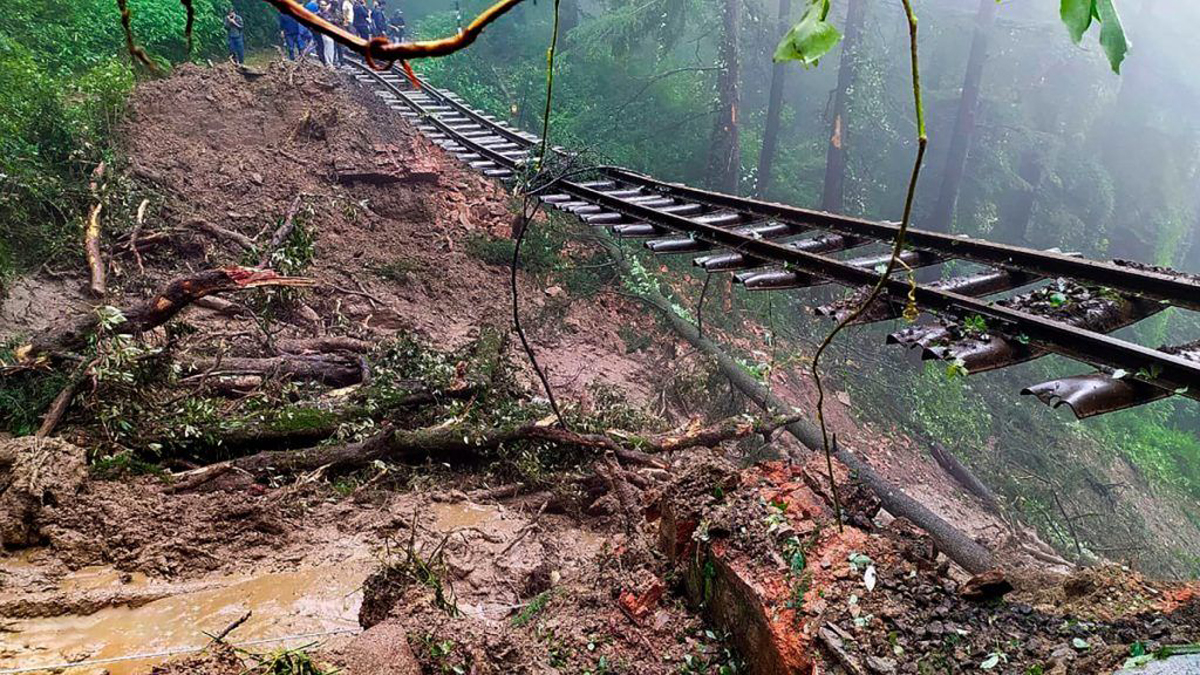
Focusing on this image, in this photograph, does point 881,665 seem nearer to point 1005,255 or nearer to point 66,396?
point 1005,255

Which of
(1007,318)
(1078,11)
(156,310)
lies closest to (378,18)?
(156,310)

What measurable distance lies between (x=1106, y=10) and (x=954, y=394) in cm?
1689

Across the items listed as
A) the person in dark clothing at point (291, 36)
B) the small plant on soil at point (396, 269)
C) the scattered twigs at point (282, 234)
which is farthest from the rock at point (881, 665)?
the person in dark clothing at point (291, 36)

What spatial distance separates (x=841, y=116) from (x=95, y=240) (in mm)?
17251

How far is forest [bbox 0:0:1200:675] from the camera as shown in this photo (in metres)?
2.72

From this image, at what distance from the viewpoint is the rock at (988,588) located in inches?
101

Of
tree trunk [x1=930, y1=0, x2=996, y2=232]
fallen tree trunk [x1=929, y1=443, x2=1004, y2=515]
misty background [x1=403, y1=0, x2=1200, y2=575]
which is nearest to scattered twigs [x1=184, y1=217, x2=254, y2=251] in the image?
misty background [x1=403, y1=0, x2=1200, y2=575]

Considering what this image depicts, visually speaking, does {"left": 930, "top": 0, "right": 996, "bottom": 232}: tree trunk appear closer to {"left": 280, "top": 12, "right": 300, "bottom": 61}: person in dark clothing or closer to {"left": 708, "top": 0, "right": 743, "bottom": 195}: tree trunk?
{"left": 708, "top": 0, "right": 743, "bottom": 195}: tree trunk

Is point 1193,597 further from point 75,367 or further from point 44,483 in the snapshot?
point 75,367

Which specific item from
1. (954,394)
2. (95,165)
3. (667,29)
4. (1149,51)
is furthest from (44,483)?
(1149,51)

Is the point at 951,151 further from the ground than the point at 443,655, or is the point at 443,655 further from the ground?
the point at 951,151

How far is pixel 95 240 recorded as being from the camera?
7090mm

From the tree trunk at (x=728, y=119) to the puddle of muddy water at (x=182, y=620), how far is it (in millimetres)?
14447

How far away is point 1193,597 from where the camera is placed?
246 cm
